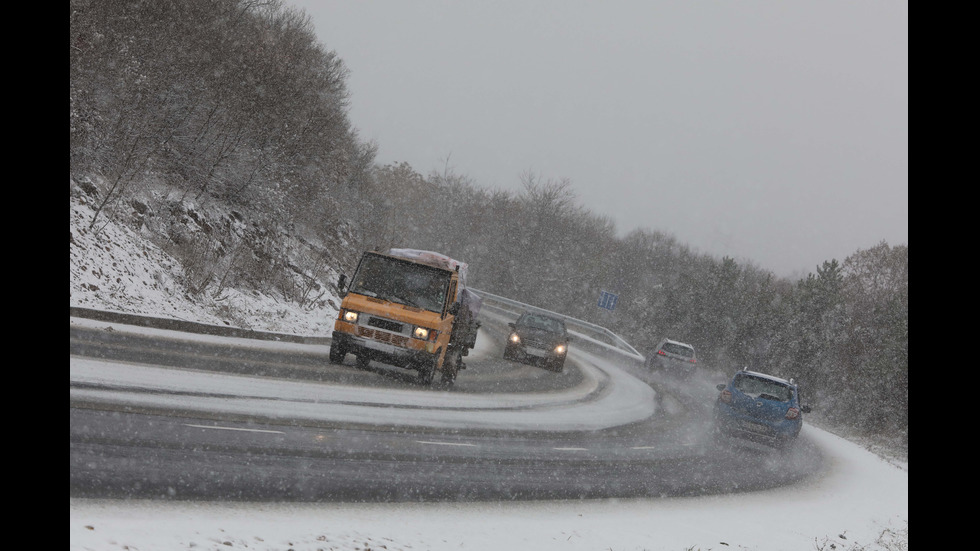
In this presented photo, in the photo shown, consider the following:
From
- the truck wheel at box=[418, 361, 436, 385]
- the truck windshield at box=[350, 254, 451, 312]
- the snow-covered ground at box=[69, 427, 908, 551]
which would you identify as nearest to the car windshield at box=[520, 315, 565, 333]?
the truck wheel at box=[418, 361, 436, 385]

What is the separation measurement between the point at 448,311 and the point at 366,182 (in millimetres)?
25576

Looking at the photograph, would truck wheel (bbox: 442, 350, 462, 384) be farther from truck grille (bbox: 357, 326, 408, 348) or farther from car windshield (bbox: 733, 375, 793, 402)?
car windshield (bbox: 733, 375, 793, 402)

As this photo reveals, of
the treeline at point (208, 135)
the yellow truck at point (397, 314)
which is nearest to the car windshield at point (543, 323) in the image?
the treeline at point (208, 135)

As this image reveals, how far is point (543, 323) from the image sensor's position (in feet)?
88.3

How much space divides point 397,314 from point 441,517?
6.72m

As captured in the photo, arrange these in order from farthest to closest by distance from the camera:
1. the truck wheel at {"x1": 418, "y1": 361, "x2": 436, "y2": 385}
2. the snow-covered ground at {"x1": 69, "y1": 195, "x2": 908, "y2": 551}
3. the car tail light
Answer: the car tail light
the truck wheel at {"x1": 418, "y1": 361, "x2": 436, "y2": 385}
the snow-covered ground at {"x1": 69, "y1": 195, "x2": 908, "y2": 551}

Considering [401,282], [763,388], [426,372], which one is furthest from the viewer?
[763,388]

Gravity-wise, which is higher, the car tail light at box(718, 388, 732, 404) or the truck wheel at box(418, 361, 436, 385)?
the car tail light at box(718, 388, 732, 404)

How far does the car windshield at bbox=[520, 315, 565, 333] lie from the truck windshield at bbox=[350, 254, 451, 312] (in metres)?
11.4

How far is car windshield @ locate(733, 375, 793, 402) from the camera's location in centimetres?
1720

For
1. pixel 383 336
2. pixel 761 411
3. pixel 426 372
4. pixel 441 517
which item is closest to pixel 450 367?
pixel 426 372

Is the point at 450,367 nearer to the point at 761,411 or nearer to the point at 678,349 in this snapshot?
the point at 761,411
